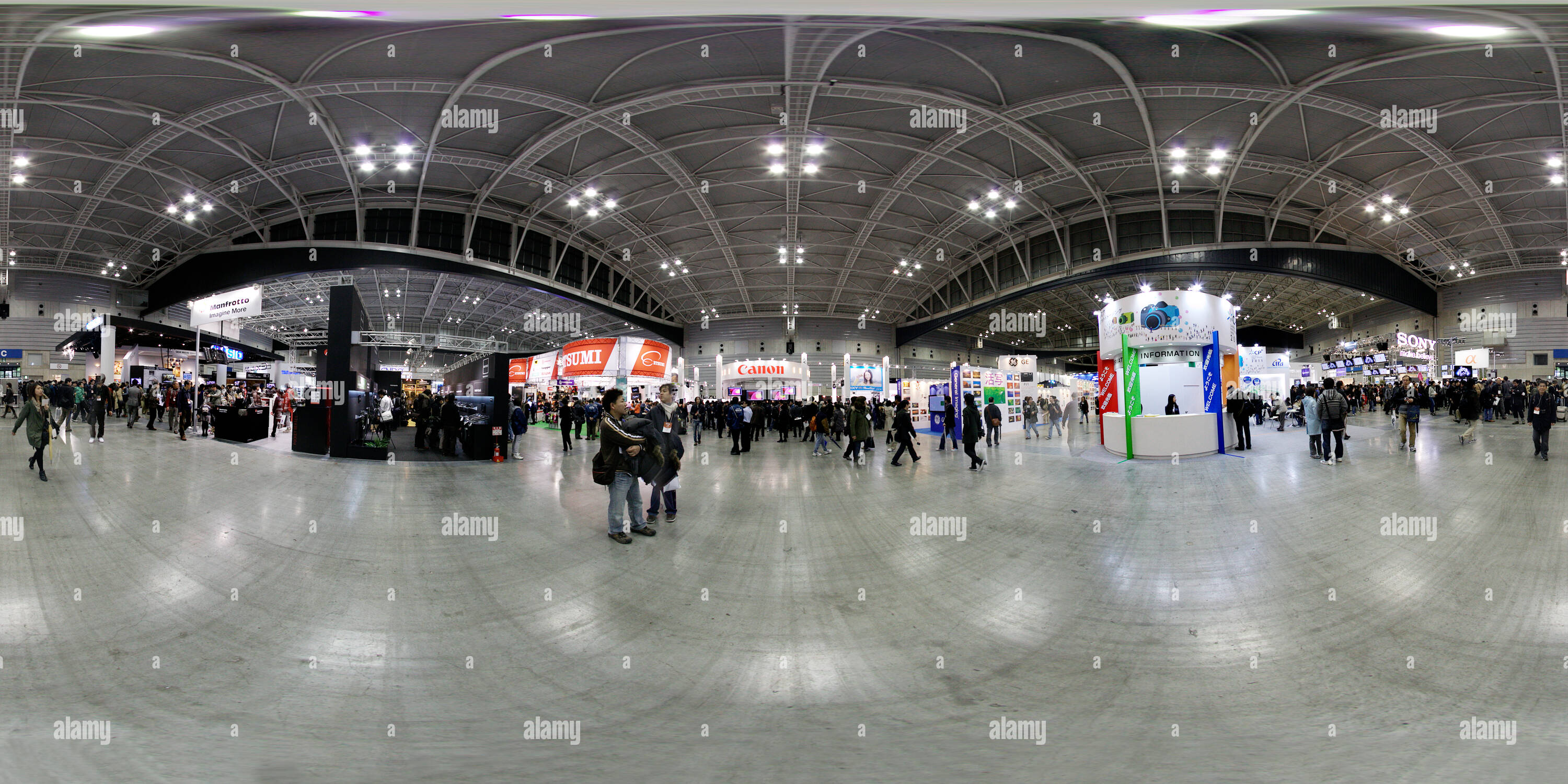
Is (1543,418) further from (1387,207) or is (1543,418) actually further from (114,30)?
(114,30)

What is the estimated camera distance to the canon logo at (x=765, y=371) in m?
27.7

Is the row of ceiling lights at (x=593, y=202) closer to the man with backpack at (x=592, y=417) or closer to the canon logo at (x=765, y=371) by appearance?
the man with backpack at (x=592, y=417)

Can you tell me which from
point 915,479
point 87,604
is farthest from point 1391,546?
point 87,604

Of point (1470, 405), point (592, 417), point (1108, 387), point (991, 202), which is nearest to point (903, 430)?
point (1108, 387)

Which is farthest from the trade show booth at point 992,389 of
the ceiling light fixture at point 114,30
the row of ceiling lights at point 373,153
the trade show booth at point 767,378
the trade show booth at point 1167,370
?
the row of ceiling lights at point 373,153

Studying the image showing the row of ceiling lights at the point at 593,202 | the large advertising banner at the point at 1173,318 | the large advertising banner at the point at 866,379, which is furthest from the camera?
the large advertising banner at the point at 866,379

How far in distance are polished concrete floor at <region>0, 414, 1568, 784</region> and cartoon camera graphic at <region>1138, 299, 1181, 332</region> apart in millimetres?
7996

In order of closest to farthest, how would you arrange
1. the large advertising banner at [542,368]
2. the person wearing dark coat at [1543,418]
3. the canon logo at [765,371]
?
the person wearing dark coat at [1543,418] < the large advertising banner at [542,368] < the canon logo at [765,371]

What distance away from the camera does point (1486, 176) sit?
14391 mm

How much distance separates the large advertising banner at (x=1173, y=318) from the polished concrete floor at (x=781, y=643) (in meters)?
7.91

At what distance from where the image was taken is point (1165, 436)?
33.1 ft

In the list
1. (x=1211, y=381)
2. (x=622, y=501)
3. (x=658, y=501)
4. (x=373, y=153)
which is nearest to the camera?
(x=622, y=501)

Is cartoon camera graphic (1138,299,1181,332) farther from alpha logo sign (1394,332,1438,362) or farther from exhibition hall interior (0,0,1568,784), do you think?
alpha logo sign (1394,332,1438,362)

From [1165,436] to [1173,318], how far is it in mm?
3862
